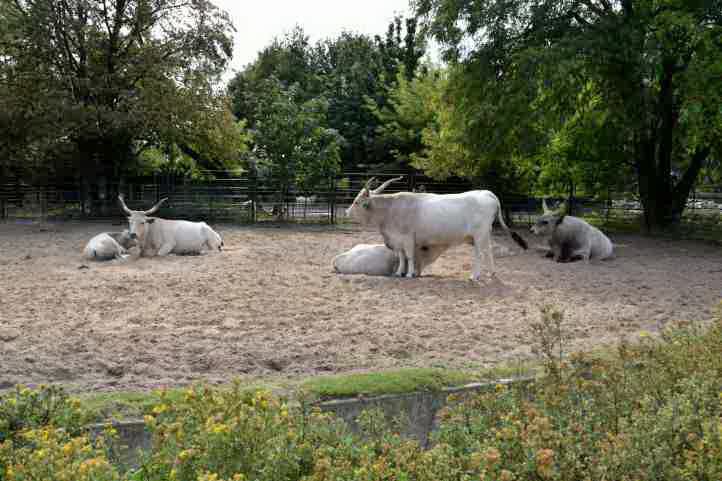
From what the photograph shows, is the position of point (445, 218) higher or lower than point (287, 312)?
higher

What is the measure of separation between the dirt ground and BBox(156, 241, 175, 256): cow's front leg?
14.1 inches

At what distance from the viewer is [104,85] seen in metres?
19.4

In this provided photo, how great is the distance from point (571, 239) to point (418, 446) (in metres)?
9.43

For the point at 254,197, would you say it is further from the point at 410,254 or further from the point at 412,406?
the point at 412,406

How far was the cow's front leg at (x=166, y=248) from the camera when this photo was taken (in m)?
11.8

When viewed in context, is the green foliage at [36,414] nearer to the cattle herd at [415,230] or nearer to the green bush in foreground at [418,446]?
the green bush in foreground at [418,446]

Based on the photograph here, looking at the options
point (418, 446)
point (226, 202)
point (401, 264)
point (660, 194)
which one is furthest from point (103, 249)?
point (660, 194)

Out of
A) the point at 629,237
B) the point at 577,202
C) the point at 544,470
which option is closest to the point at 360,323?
the point at 544,470

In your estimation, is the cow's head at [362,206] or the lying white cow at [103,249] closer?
A: the cow's head at [362,206]

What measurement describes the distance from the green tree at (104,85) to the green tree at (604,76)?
732 cm

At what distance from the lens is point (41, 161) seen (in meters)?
21.6

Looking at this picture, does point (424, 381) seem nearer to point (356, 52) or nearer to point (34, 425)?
point (34, 425)

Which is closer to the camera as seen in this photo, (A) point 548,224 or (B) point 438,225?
(B) point 438,225

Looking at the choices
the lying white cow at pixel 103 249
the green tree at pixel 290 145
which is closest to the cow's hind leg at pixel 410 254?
the lying white cow at pixel 103 249
